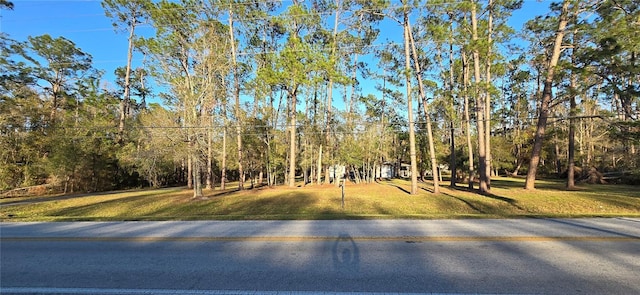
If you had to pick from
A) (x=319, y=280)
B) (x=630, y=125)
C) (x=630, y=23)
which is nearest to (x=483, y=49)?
(x=630, y=23)

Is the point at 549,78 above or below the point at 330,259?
above

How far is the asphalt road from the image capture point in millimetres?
3484

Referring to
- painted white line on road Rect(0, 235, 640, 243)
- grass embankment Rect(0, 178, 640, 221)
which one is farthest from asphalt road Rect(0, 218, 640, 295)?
grass embankment Rect(0, 178, 640, 221)

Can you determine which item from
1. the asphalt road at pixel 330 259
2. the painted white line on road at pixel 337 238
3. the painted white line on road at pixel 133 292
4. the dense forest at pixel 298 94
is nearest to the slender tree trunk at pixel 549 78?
the dense forest at pixel 298 94

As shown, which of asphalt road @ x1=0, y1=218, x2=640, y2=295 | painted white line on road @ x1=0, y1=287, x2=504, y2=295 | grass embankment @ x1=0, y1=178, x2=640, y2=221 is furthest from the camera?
grass embankment @ x1=0, y1=178, x2=640, y2=221

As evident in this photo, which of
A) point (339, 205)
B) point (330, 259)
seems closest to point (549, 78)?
point (339, 205)

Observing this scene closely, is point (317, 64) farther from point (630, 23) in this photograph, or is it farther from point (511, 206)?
point (630, 23)

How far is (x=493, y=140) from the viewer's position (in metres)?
42.9

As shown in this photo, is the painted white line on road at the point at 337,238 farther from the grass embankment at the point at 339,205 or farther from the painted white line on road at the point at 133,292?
the grass embankment at the point at 339,205

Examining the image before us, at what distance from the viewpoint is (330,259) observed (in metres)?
4.33

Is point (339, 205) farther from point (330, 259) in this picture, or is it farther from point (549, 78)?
point (549, 78)

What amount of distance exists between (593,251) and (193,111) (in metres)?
16.7

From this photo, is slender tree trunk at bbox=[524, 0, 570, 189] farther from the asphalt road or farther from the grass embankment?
the asphalt road

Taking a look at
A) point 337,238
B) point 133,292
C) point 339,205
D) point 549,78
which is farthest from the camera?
point 549,78
